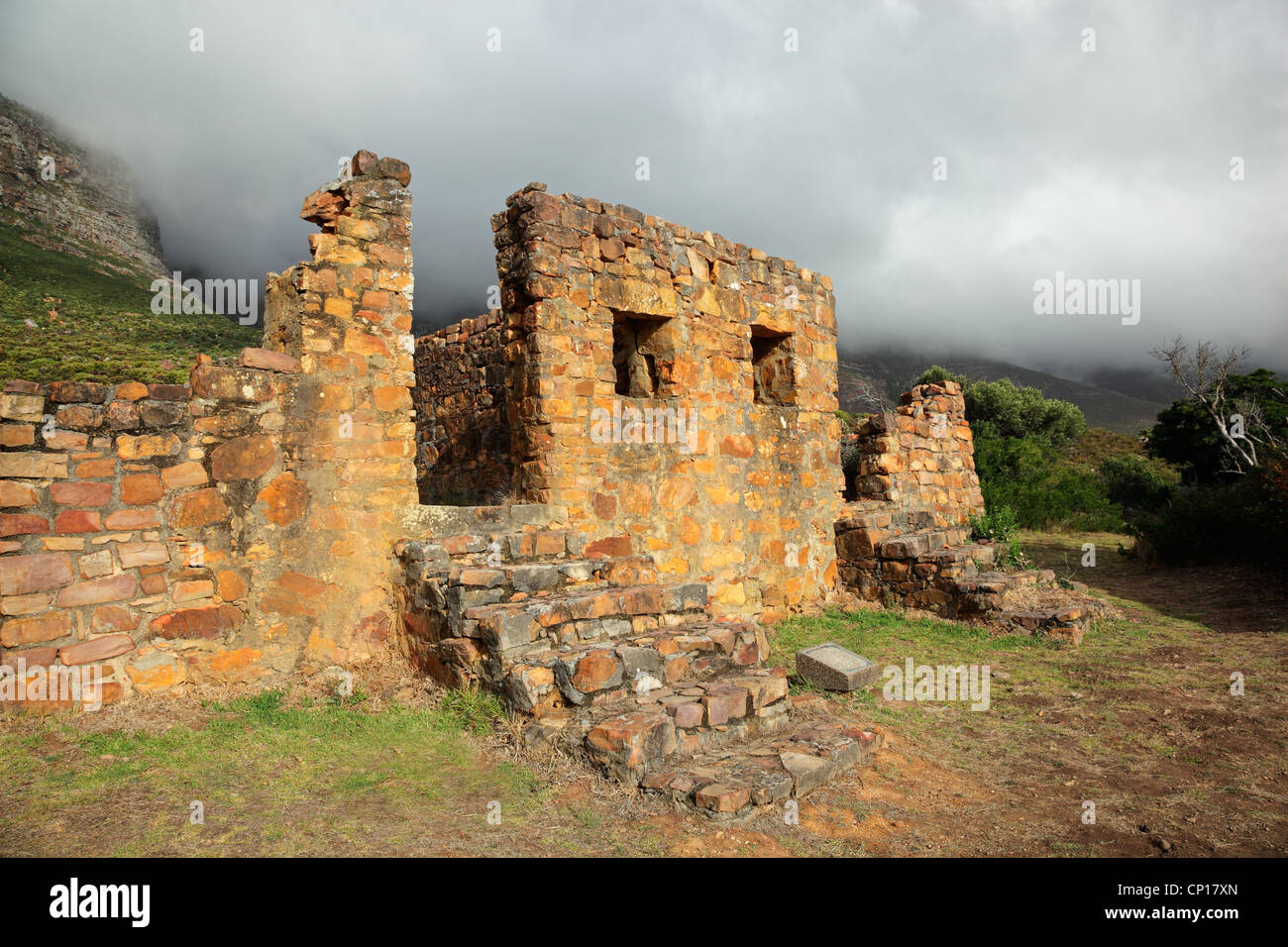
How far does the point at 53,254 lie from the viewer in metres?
20.6

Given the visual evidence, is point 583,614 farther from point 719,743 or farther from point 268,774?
point 268,774

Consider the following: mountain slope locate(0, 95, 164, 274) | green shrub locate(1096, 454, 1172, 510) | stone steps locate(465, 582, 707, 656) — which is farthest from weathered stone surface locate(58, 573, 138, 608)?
mountain slope locate(0, 95, 164, 274)

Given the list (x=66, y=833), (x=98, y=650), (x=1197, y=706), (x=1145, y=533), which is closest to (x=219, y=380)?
(x=98, y=650)

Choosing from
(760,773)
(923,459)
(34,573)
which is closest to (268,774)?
(34,573)

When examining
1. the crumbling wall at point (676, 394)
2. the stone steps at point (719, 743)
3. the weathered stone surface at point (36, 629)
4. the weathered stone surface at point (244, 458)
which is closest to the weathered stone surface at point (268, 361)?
the weathered stone surface at point (244, 458)

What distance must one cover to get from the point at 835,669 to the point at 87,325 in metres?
16.4

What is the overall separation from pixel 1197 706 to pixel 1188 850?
2745 millimetres

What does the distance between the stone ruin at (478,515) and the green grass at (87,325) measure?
4.42m

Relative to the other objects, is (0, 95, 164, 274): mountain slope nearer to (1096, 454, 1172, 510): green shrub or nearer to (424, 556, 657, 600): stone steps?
(424, 556, 657, 600): stone steps

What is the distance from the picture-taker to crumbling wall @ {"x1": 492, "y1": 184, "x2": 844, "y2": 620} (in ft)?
→ 22.7

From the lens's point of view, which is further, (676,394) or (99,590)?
(676,394)

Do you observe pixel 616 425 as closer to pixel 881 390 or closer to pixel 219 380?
pixel 219 380

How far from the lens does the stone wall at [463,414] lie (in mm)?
10102

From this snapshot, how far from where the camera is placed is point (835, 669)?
6172 millimetres
